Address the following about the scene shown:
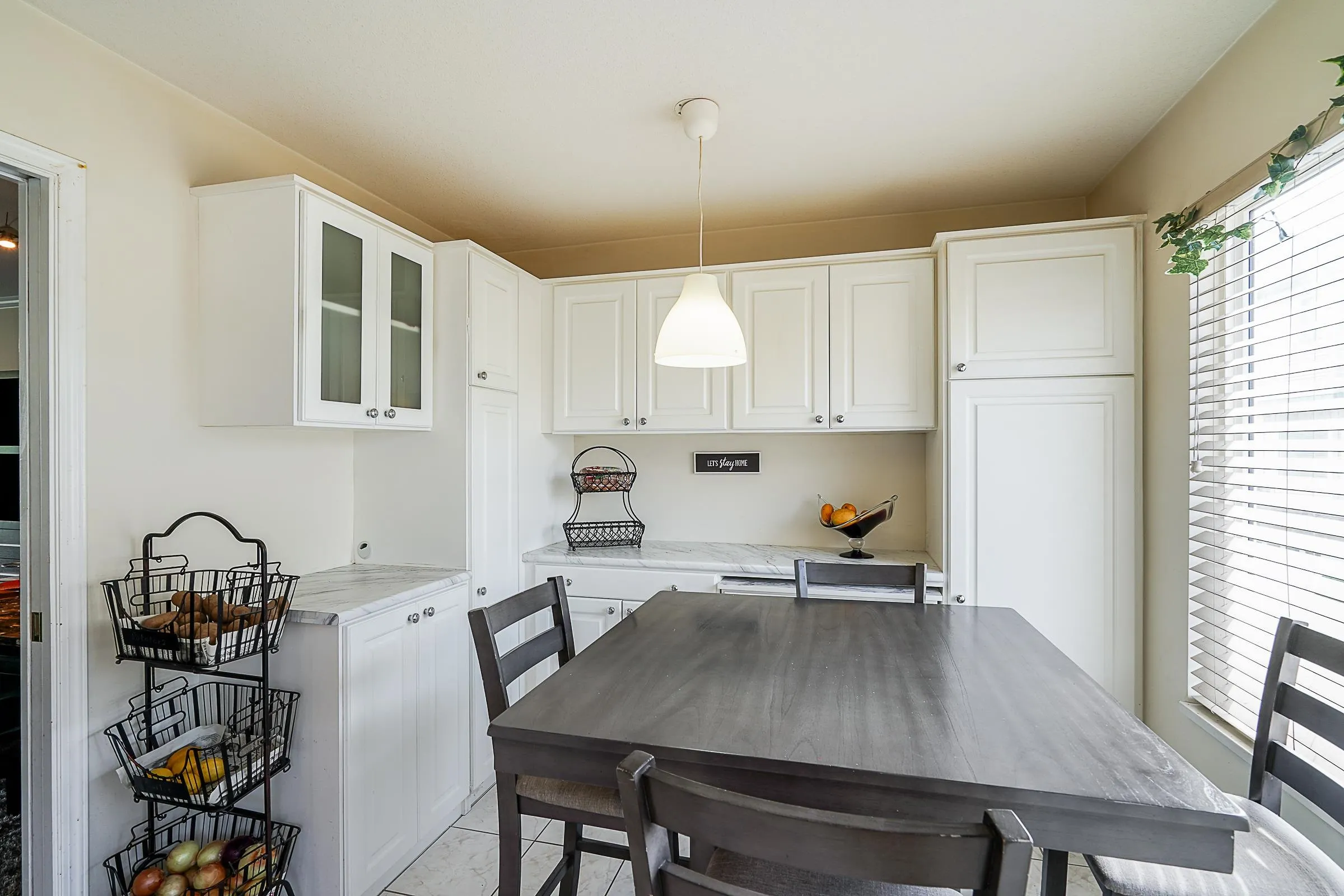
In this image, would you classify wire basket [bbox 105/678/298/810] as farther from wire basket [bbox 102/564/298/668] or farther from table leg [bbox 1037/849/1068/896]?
table leg [bbox 1037/849/1068/896]

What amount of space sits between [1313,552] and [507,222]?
314 centimetres

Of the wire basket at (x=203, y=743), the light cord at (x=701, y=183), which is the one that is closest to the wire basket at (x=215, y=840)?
the wire basket at (x=203, y=743)

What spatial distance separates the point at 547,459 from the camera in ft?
10.5

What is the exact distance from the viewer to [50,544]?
1641 mm

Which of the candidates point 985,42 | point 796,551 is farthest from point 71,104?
point 796,551

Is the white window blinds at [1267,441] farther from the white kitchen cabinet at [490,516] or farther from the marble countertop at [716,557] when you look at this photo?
the white kitchen cabinet at [490,516]

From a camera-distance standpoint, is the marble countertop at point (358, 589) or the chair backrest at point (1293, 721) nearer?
the chair backrest at point (1293, 721)

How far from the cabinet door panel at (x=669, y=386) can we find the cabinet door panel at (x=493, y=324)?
585mm

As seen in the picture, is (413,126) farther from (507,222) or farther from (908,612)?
(908,612)

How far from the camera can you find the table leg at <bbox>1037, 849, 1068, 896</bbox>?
1212 millimetres

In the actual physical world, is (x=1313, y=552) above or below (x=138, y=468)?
below

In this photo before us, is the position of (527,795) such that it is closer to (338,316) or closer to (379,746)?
(379,746)

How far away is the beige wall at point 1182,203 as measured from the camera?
153cm

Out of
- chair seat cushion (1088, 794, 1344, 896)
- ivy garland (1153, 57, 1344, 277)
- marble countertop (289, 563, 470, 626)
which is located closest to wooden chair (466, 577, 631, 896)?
marble countertop (289, 563, 470, 626)
